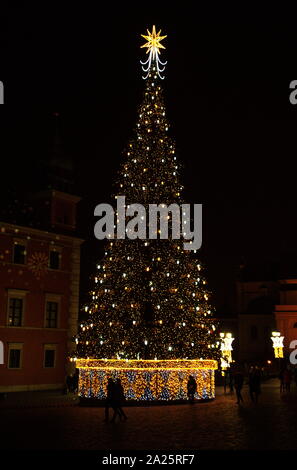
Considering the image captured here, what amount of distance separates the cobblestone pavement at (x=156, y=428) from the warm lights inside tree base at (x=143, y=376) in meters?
0.87

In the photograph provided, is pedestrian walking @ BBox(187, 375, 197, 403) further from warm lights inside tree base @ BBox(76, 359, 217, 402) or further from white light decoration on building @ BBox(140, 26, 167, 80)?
Result: white light decoration on building @ BBox(140, 26, 167, 80)

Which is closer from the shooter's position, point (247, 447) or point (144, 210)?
point (247, 447)

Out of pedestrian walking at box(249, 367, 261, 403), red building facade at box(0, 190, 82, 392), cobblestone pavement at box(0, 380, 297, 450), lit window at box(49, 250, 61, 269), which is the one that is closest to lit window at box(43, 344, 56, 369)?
red building facade at box(0, 190, 82, 392)

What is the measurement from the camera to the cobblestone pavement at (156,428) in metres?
13.2

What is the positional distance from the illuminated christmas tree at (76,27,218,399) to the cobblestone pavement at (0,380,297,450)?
8.19 feet

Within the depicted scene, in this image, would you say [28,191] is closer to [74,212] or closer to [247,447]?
[74,212]

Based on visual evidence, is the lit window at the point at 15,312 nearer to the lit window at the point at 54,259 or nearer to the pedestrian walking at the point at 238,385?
the lit window at the point at 54,259

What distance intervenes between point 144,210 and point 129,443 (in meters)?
12.7

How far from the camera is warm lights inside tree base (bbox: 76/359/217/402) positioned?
927 inches

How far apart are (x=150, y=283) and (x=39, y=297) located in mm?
14503

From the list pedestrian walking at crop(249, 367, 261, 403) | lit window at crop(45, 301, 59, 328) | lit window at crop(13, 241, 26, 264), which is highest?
lit window at crop(13, 241, 26, 264)

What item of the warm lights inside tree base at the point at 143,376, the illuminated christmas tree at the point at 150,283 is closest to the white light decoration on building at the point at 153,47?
the illuminated christmas tree at the point at 150,283
